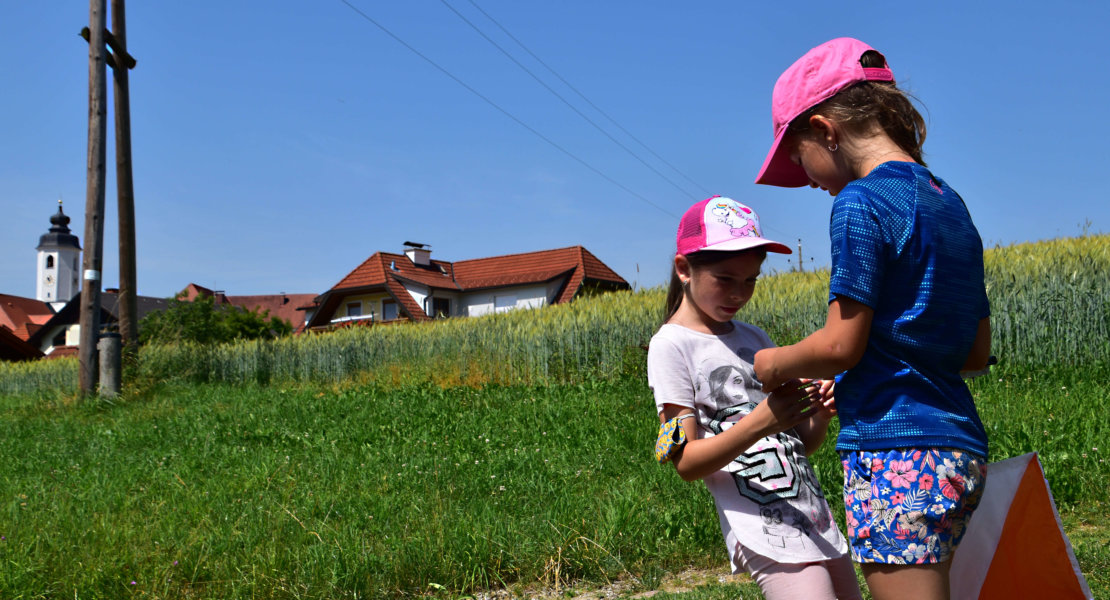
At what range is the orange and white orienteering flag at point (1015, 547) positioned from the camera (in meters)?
1.47

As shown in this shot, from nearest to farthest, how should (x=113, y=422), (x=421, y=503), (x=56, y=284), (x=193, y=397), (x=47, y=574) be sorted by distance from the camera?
(x=47, y=574)
(x=421, y=503)
(x=113, y=422)
(x=193, y=397)
(x=56, y=284)

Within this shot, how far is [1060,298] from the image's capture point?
8.79m

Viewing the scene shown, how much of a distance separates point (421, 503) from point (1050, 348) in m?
7.57

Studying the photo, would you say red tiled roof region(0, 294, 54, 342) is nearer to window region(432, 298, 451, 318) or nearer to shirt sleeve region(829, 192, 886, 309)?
window region(432, 298, 451, 318)

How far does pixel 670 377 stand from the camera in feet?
6.18

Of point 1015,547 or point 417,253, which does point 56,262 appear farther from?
point 1015,547

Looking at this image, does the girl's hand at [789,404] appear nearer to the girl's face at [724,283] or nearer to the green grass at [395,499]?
the girl's face at [724,283]

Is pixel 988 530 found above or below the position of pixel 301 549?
above

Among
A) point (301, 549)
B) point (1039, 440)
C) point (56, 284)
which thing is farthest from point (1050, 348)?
point (56, 284)

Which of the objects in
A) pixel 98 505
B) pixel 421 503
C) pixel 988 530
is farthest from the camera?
pixel 98 505

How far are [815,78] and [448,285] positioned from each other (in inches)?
1815

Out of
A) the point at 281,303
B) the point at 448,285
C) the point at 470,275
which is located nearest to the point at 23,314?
the point at 281,303

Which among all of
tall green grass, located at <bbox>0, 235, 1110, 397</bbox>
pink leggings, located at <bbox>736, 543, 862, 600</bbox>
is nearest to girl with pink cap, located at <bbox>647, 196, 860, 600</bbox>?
pink leggings, located at <bbox>736, 543, 862, 600</bbox>

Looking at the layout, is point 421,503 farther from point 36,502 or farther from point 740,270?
point 740,270
